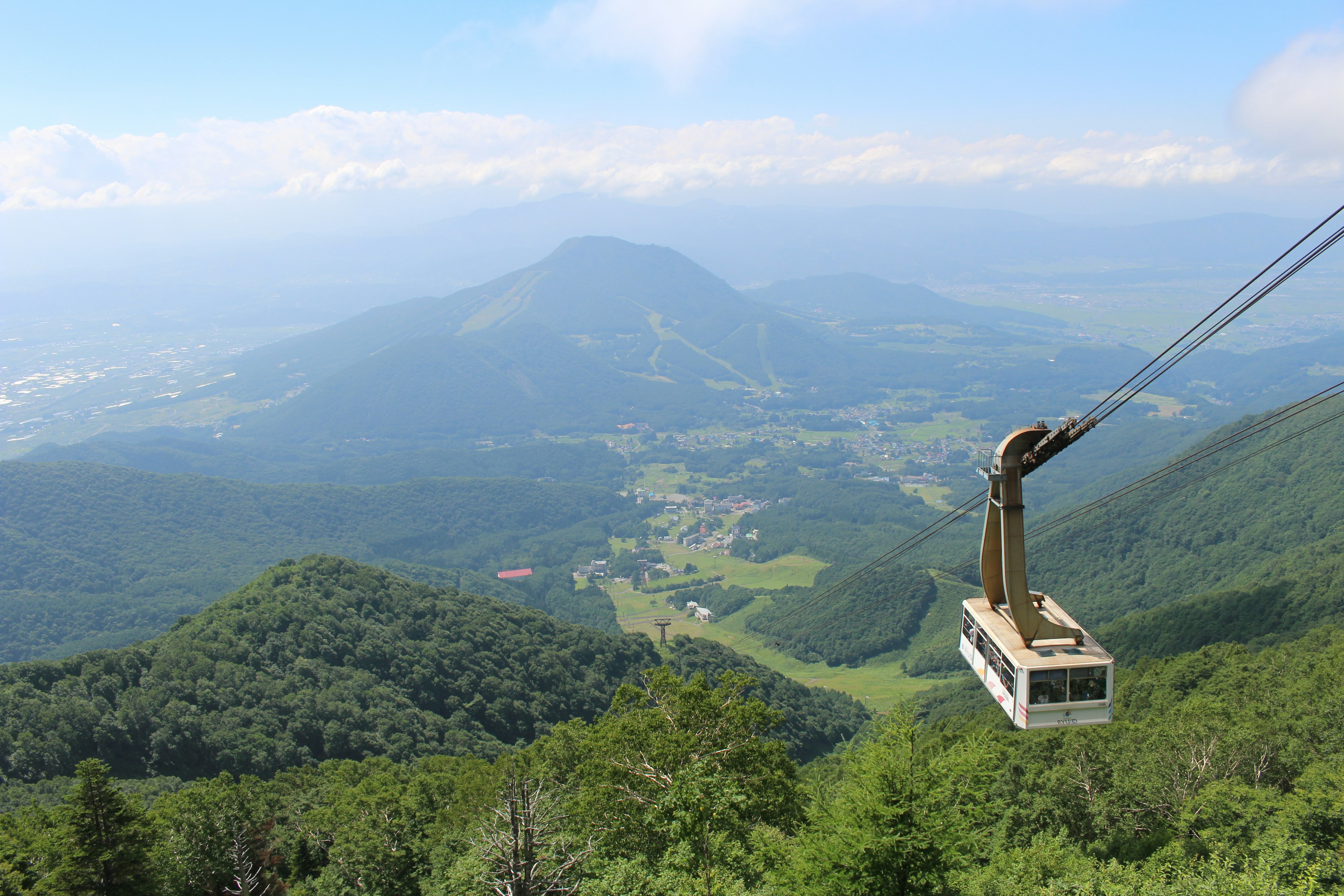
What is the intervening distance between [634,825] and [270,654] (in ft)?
182

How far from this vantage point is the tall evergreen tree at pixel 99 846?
73.1 ft

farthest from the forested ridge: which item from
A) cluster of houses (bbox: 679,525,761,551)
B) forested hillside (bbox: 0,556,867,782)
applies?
cluster of houses (bbox: 679,525,761,551)

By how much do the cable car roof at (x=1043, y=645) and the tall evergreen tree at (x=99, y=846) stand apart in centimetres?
2515

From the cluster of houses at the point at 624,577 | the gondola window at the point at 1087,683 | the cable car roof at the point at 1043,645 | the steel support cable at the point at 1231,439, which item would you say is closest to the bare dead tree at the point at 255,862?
the cable car roof at the point at 1043,645

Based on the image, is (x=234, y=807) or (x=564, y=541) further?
(x=564, y=541)

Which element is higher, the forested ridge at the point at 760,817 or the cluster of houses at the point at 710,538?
the forested ridge at the point at 760,817

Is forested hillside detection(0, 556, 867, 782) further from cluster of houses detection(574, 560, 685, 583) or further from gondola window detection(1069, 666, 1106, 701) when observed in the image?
cluster of houses detection(574, 560, 685, 583)

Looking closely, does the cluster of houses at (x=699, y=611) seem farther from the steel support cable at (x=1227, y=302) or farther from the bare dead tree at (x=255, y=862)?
the steel support cable at (x=1227, y=302)

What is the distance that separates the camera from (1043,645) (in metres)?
19.0

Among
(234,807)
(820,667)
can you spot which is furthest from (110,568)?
(234,807)

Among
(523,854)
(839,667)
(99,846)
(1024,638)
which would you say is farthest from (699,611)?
(523,854)

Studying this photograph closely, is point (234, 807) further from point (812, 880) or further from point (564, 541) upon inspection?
point (564, 541)

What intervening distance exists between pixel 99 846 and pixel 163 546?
171364mm

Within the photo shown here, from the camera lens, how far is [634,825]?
2222cm
